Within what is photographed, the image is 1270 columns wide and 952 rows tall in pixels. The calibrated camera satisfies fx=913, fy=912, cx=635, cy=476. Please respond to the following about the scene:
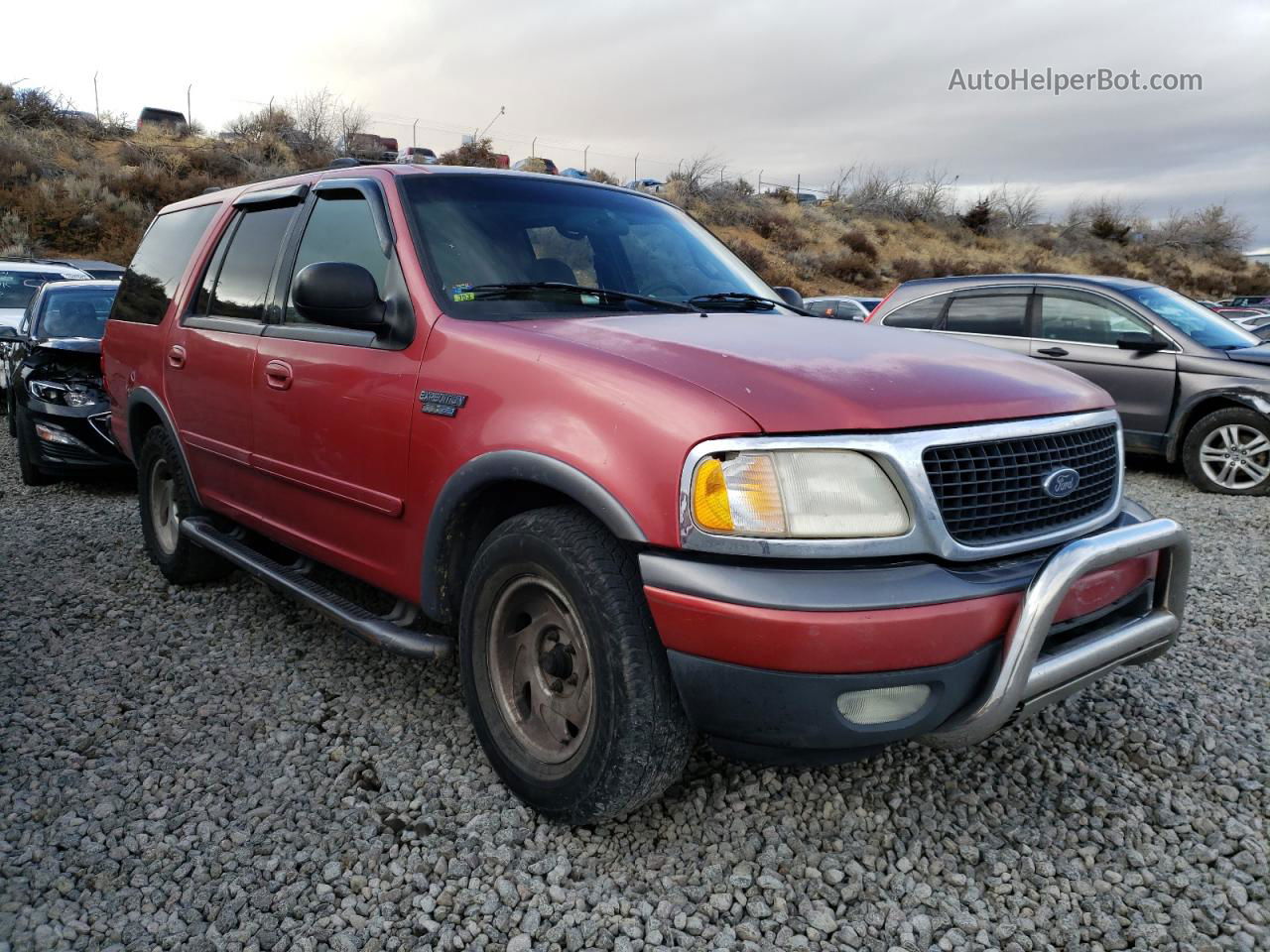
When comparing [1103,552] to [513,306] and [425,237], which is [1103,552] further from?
[425,237]

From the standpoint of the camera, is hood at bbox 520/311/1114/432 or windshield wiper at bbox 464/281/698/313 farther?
windshield wiper at bbox 464/281/698/313

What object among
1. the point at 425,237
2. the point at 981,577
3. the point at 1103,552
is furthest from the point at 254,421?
Result: the point at 1103,552

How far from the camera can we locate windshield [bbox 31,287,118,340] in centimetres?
742

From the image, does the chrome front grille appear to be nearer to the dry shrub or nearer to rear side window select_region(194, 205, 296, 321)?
rear side window select_region(194, 205, 296, 321)

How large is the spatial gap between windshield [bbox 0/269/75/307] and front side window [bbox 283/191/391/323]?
9.47m

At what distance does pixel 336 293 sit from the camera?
8.80 feet

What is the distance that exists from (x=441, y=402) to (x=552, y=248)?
32.4 inches

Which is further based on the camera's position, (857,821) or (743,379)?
(857,821)

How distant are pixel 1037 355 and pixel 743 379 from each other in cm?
657

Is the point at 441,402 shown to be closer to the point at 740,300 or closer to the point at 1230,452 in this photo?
the point at 740,300

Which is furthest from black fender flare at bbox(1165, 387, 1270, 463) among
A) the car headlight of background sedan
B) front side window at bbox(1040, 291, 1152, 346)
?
the car headlight of background sedan

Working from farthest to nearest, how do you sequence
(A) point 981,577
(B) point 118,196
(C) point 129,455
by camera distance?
(B) point 118,196 < (C) point 129,455 < (A) point 981,577

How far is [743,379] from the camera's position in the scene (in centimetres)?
215

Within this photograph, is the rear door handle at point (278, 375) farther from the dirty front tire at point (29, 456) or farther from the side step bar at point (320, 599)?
the dirty front tire at point (29, 456)
